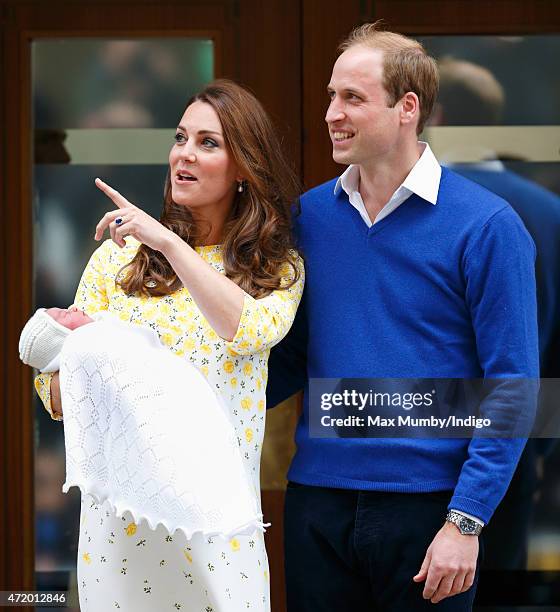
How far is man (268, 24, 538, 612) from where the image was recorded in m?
2.29

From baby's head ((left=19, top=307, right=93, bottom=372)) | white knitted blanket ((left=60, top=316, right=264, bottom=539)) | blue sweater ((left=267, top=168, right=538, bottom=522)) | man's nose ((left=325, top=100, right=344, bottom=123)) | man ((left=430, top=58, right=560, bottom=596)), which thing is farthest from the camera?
man ((left=430, top=58, right=560, bottom=596))

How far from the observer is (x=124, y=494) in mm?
2070

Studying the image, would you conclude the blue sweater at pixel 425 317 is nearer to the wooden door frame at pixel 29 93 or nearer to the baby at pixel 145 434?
the baby at pixel 145 434

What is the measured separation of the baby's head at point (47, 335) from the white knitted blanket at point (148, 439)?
5 cm

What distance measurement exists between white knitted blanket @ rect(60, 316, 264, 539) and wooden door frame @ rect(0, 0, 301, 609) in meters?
1.33

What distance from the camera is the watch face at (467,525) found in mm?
2268

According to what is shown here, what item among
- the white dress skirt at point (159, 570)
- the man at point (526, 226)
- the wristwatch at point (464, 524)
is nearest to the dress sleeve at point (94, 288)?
the white dress skirt at point (159, 570)

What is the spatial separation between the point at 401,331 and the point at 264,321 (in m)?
0.30

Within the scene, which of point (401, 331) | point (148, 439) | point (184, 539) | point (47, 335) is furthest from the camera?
point (401, 331)

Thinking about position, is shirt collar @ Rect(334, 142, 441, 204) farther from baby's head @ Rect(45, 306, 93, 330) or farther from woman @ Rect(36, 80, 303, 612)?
baby's head @ Rect(45, 306, 93, 330)

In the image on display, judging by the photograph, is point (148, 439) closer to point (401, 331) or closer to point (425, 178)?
point (401, 331)

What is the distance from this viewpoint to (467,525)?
89.3 inches

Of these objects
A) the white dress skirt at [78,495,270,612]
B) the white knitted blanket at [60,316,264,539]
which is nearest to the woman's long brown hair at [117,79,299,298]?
the white knitted blanket at [60,316,264,539]

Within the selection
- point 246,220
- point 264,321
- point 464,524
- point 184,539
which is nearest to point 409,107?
point 246,220
